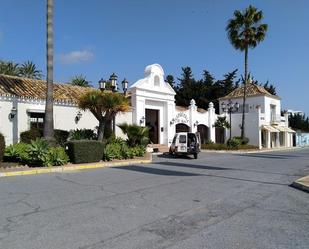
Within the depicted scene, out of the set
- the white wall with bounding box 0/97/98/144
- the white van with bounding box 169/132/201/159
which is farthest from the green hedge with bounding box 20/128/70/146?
the white van with bounding box 169/132/201/159

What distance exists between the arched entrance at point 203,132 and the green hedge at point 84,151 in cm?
2153

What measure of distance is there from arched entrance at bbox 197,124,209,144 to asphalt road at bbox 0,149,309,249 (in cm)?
2724

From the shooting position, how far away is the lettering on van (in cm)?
3559

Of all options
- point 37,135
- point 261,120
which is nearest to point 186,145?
point 37,135

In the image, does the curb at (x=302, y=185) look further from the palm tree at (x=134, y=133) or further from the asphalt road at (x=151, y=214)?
the palm tree at (x=134, y=133)

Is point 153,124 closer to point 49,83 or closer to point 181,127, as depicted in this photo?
point 181,127

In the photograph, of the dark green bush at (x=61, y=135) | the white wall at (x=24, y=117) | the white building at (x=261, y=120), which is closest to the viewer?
the white wall at (x=24, y=117)

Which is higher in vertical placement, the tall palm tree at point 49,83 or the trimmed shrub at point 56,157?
the tall palm tree at point 49,83

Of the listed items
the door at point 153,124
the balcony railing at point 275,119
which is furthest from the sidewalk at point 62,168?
the balcony railing at point 275,119

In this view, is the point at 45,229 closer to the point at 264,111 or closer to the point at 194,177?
the point at 194,177

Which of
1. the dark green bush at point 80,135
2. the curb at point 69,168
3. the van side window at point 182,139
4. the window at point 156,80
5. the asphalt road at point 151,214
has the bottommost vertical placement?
the asphalt road at point 151,214

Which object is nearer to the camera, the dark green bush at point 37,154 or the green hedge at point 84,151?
the dark green bush at point 37,154

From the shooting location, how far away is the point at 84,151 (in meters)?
18.9

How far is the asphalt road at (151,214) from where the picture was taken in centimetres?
588
